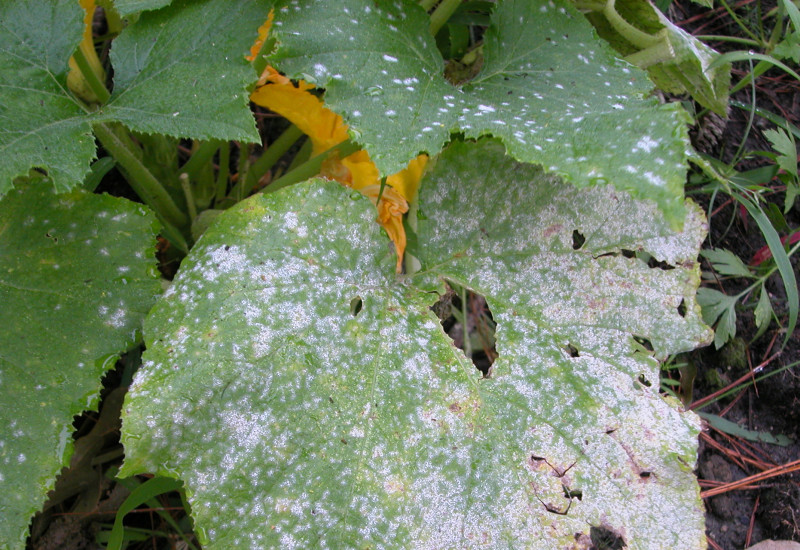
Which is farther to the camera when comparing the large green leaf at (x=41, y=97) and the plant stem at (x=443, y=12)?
the plant stem at (x=443, y=12)

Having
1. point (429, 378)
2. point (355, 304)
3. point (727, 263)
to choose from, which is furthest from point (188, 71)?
point (727, 263)

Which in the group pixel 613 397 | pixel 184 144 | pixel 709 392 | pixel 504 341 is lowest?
pixel 709 392

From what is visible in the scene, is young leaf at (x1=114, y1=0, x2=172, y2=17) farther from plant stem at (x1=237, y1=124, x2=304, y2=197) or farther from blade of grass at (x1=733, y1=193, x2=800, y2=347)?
blade of grass at (x1=733, y1=193, x2=800, y2=347)

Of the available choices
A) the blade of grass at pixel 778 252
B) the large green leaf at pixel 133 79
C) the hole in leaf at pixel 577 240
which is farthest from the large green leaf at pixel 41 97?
the blade of grass at pixel 778 252

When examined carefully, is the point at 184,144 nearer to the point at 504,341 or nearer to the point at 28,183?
the point at 28,183

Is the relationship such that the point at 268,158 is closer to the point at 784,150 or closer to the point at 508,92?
the point at 508,92

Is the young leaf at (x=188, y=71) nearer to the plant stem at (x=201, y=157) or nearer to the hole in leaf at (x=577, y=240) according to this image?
the plant stem at (x=201, y=157)

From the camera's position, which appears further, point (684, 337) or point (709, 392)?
point (709, 392)

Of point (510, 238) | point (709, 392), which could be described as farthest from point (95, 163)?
point (709, 392)

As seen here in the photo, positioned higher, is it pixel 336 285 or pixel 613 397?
pixel 336 285
